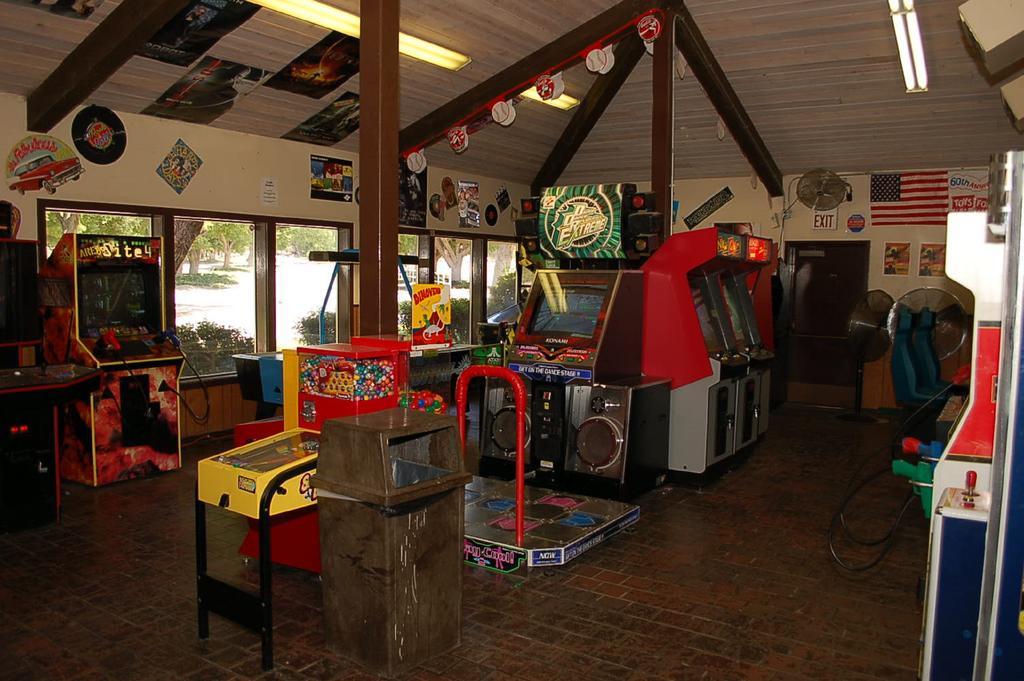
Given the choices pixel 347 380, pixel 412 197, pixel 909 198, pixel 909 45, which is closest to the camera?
pixel 347 380

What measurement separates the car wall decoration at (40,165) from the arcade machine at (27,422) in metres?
0.75

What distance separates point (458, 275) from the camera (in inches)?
416

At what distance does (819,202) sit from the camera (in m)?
9.80

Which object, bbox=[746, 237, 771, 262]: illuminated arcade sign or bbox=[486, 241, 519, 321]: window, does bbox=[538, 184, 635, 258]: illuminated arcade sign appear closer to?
bbox=[746, 237, 771, 262]: illuminated arcade sign

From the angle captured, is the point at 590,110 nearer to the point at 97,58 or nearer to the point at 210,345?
the point at 210,345

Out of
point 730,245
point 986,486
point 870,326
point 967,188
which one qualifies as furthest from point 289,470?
point 967,188

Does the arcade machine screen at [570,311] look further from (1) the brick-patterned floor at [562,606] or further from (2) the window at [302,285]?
(2) the window at [302,285]

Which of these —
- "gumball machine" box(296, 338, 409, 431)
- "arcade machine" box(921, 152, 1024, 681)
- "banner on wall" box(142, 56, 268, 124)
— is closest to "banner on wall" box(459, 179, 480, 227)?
"banner on wall" box(142, 56, 268, 124)

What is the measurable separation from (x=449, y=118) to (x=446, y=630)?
20.2 ft

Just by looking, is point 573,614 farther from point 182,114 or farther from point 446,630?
point 182,114

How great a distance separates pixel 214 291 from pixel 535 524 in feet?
14.6

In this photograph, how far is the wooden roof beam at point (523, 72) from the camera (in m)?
7.35

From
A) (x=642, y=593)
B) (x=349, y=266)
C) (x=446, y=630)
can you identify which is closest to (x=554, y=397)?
(x=642, y=593)

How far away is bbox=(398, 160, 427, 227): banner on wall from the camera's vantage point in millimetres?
9172
